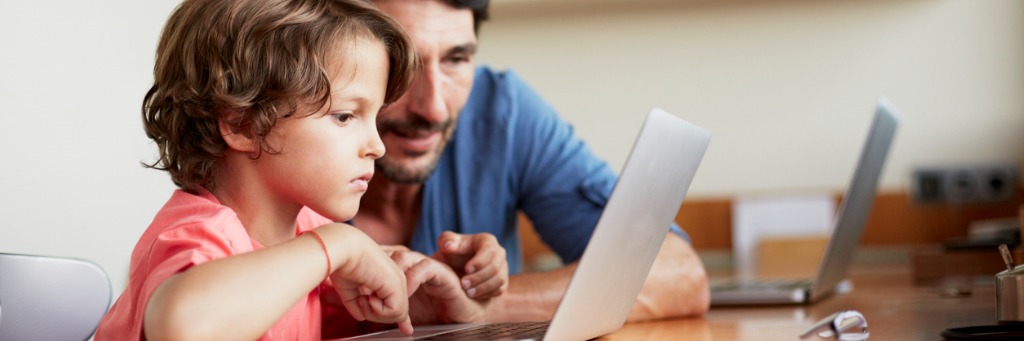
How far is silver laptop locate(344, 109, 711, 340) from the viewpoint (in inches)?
29.4

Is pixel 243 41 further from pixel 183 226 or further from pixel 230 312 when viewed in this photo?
pixel 230 312

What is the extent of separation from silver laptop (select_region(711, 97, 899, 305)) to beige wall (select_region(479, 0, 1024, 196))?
129 centimetres

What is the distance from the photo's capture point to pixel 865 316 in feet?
4.06

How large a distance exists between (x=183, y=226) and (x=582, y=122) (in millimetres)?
2559

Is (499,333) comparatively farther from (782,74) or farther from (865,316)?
(782,74)

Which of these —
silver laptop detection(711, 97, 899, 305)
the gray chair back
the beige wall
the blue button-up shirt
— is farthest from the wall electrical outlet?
the gray chair back

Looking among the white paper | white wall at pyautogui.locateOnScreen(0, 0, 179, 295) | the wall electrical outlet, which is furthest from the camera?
the white paper

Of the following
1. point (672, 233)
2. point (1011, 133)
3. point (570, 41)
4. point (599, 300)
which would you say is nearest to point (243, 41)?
point (599, 300)

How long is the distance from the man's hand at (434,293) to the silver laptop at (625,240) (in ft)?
0.18

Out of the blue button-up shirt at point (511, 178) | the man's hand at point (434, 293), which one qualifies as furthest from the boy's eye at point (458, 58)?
the man's hand at point (434, 293)

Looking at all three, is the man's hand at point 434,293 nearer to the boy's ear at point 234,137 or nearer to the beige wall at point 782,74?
the boy's ear at point 234,137

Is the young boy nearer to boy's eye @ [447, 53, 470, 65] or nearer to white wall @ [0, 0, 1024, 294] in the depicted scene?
boy's eye @ [447, 53, 470, 65]

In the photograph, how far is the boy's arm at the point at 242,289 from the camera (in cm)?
70

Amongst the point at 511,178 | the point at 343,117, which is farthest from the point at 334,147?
the point at 511,178
